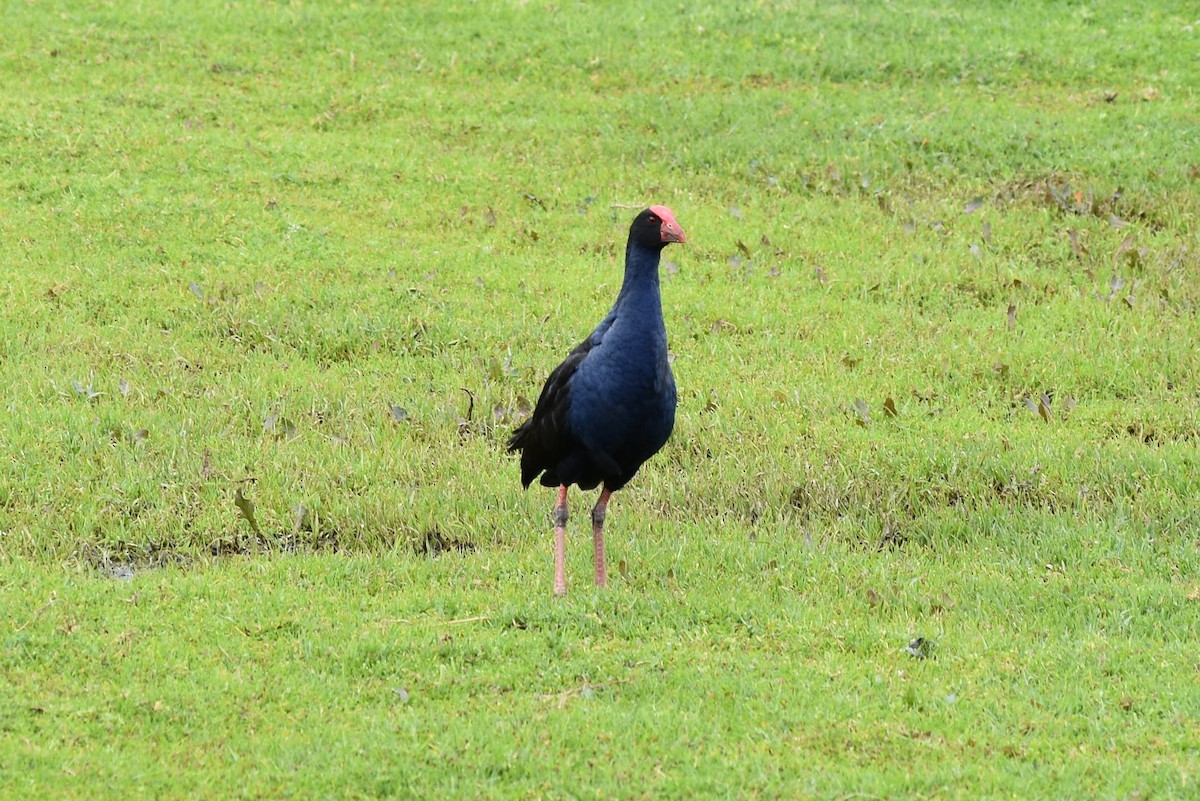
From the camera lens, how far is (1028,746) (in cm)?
601

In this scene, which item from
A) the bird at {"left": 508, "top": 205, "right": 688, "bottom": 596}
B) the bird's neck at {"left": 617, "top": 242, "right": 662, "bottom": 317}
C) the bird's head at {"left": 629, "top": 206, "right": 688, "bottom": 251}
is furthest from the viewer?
the bird's head at {"left": 629, "top": 206, "right": 688, "bottom": 251}

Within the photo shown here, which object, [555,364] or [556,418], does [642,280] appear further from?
[555,364]

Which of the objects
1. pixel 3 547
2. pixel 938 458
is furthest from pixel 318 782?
pixel 938 458

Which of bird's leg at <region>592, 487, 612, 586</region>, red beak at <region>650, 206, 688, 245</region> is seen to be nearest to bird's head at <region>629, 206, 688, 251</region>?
red beak at <region>650, 206, 688, 245</region>

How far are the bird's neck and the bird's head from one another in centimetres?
4

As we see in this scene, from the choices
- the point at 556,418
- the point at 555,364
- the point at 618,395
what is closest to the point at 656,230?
the point at 618,395

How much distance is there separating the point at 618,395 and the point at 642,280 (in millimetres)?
658

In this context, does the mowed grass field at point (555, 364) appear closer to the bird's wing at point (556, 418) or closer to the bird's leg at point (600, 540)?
the bird's leg at point (600, 540)

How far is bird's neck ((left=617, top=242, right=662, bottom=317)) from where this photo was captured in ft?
25.1

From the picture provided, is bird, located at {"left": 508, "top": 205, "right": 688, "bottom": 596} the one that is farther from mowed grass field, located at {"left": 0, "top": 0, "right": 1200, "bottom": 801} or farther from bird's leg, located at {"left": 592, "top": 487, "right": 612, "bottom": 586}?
mowed grass field, located at {"left": 0, "top": 0, "right": 1200, "bottom": 801}

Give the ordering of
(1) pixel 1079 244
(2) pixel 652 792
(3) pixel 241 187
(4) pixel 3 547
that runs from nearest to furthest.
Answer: (2) pixel 652 792 → (4) pixel 3 547 → (1) pixel 1079 244 → (3) pixel 241 187

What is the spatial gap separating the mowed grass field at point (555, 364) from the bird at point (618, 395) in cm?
65

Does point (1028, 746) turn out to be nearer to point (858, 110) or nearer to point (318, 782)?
point (318, 782)

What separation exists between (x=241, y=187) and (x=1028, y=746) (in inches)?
429
